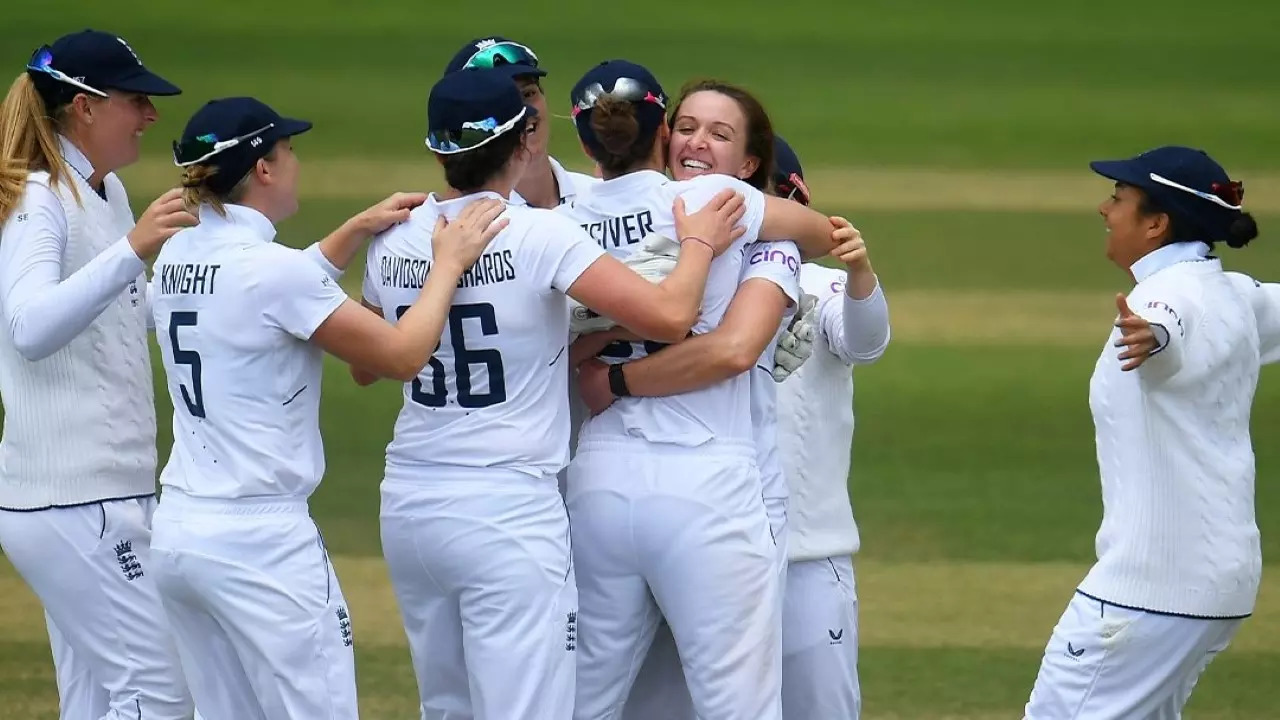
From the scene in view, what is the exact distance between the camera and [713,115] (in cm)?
371

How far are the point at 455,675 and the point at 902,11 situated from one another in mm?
11124

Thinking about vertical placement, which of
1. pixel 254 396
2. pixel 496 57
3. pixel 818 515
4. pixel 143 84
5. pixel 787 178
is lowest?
pixel 818 515

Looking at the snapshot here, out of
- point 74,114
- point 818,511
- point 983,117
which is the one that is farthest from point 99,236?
point 983,117

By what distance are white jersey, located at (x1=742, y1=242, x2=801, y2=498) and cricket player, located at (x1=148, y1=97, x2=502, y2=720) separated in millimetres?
551

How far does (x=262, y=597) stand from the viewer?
10.8 ft

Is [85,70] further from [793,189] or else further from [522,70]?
[793,189]

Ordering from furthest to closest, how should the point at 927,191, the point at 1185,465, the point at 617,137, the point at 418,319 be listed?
the point at 927,191, the point at 1185,465, the point at 617,137, the point at 418,319

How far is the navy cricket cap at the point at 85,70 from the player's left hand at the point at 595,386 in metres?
1.13

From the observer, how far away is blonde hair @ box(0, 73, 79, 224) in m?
3.86

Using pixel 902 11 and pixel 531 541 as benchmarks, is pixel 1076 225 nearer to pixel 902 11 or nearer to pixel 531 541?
pixel 902 11

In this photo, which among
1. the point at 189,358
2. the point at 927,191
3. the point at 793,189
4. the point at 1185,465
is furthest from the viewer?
the point at 927,191

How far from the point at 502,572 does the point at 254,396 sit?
1.85 ft

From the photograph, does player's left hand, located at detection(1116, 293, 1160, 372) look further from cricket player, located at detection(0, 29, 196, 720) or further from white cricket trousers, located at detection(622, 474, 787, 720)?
cricket player, located at detection(0, 29, 196, 720)

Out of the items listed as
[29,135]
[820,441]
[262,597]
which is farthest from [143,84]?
[820,441]
